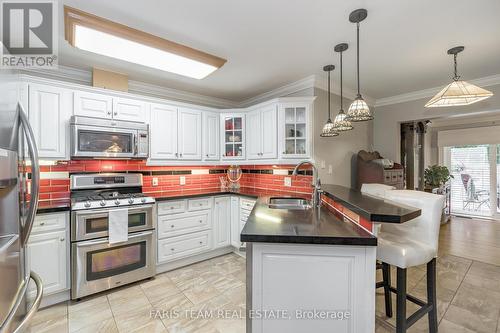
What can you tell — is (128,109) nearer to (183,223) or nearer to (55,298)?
(183,223)

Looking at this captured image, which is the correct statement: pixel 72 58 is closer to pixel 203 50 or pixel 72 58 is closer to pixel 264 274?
pixel 203 50

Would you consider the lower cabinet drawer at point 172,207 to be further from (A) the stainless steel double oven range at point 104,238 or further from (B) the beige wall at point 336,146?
(B) the beige wall at point 336,146

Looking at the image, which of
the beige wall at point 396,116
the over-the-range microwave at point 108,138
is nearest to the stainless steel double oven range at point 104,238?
the over-the-range microwave at point 108,138

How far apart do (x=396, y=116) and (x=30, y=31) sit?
4.87 meters

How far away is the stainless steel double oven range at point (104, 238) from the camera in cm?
227

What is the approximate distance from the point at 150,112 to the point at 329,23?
232 cm

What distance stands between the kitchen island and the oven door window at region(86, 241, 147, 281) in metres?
1.82

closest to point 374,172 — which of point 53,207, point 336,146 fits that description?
point 336,146

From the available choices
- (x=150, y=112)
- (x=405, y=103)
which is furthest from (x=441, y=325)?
(x=150, y=112)

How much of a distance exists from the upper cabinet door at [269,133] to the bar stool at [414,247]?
162 centimetres

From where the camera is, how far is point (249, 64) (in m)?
2.68

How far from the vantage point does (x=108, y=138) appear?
266 cm

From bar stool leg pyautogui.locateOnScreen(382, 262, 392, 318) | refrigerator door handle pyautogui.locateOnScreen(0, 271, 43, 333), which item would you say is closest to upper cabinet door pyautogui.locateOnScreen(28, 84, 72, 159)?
refrigerator door handle pyautogui.locateOnScreen(0, 271, 43, 333)

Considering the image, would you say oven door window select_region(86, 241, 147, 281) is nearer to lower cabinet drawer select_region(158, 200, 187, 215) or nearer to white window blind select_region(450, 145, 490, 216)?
lower cabinet drawer select_region(158, 200, 187, 215)
